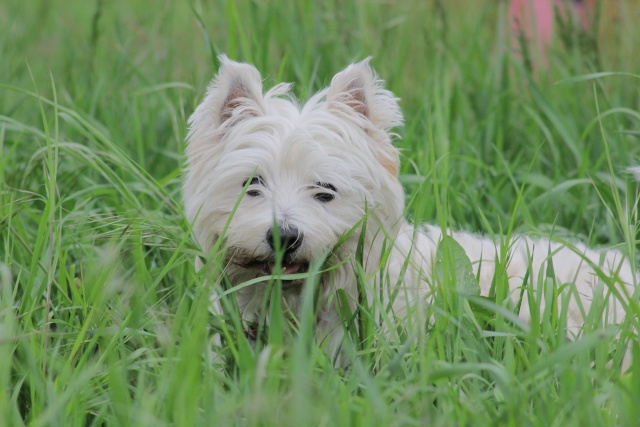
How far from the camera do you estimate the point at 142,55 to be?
6.24 metres

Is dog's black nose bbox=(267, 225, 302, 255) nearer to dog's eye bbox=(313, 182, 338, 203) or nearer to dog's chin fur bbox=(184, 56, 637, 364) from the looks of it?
dog's chin fur bbox=(184, 56, 637, 364)

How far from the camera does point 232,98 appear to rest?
353 cm

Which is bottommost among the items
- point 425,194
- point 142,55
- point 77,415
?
point 77,415

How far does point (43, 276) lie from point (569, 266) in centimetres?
222

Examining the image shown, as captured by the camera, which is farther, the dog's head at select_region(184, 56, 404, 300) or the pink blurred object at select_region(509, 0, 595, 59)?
the pink blurred object at select_region(509, 0, 595, 59)

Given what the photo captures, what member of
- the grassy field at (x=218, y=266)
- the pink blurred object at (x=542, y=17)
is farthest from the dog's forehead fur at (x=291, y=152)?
the pink blurred object at (x=542, y=17)

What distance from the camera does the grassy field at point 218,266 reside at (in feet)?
7.90

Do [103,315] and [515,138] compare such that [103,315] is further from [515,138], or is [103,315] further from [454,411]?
[515,138]

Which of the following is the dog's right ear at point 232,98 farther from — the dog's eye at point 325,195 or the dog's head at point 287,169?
the dog's eye at point 325,195

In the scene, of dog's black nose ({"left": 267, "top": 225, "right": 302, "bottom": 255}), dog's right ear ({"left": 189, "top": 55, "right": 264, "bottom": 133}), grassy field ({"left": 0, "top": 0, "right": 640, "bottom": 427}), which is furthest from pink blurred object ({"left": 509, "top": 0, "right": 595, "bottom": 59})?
dog's black nose ({"left": 267, "top": 225, "right": 302, "bottom": 255})

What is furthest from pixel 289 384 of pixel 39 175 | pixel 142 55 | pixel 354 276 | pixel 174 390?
pixel 142 55

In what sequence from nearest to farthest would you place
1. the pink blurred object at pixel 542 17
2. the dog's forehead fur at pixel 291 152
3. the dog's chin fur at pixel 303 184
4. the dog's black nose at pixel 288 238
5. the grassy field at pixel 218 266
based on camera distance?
the grassy field at pixel 218 266 < the dog's black nose at pixel 288 238 < the dog's chin fur at pixel 303 184 < the dog's forehead fur at pixel 291 152 < the pink blurred object at pixel 542 17

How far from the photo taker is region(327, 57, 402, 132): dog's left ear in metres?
3.46

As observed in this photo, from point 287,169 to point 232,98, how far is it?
46cm
